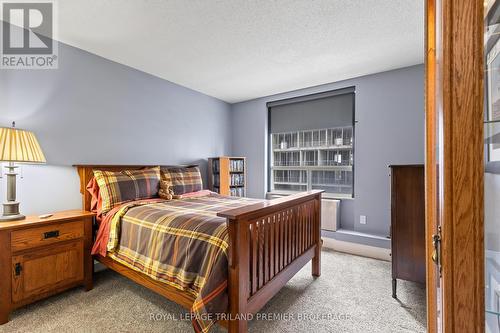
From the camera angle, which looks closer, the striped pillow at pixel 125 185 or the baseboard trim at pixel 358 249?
the striped pillow at pixel 125 185

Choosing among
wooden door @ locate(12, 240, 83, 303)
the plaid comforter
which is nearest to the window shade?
the plaid comforter

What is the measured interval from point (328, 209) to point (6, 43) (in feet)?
13.5

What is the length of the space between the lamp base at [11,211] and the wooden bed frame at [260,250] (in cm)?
56

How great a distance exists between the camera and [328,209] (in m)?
3.48

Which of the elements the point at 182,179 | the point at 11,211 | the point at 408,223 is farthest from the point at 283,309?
the point at 11,211

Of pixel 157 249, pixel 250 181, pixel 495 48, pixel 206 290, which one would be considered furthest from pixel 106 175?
pixel 495 48

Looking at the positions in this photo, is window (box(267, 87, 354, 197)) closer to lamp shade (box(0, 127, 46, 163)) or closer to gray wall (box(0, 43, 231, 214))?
gray wall (box(0, 43, 231, 214))

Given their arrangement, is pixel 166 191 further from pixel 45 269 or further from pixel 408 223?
pixel 408 223

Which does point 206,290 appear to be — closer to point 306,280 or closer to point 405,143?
point 306,280

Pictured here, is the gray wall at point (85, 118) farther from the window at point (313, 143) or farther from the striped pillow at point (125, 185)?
the window at point (313, 143)

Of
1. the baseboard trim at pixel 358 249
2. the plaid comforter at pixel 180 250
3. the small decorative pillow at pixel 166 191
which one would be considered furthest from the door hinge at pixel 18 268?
the baseboard trim at pixel 358 249

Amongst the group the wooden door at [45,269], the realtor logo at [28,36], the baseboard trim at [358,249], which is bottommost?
the baseboard trim at [358,249]

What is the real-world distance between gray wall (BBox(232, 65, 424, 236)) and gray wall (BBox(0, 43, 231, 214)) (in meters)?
2.50

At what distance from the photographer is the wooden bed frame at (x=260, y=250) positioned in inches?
53.9
